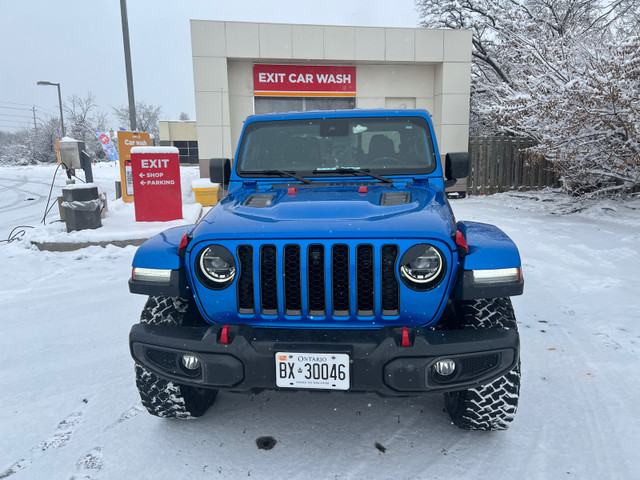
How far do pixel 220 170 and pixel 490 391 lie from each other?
2.54 meters

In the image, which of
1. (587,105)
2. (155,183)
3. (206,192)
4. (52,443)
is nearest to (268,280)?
(52,443)

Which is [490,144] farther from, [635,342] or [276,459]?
[276,459]

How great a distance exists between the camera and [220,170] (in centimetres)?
383

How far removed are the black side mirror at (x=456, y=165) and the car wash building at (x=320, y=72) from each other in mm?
10635

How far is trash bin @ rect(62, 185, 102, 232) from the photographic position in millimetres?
7953

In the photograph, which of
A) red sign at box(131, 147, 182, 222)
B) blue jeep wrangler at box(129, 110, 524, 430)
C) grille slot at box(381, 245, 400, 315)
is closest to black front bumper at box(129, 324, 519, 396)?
blue jeep wrangler at box(129, 110, 524, 430)

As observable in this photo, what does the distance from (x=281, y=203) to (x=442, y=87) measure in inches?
525

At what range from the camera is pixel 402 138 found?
372cm

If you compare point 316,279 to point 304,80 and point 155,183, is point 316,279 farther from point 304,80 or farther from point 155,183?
point 304,80

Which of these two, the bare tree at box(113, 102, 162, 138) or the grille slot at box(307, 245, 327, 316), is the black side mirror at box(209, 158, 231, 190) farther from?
the bare tree at box(113, 102, 162, 138)

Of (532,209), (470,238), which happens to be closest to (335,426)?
(470,238)

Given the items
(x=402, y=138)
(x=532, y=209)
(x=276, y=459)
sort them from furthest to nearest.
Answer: (x=532, y=209)
(x=402, y=138)
(x=276, y=459)

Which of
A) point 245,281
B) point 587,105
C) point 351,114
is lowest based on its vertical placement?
point 245,281

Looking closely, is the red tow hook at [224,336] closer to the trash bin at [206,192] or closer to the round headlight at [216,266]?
the round headlight at [216,266]
